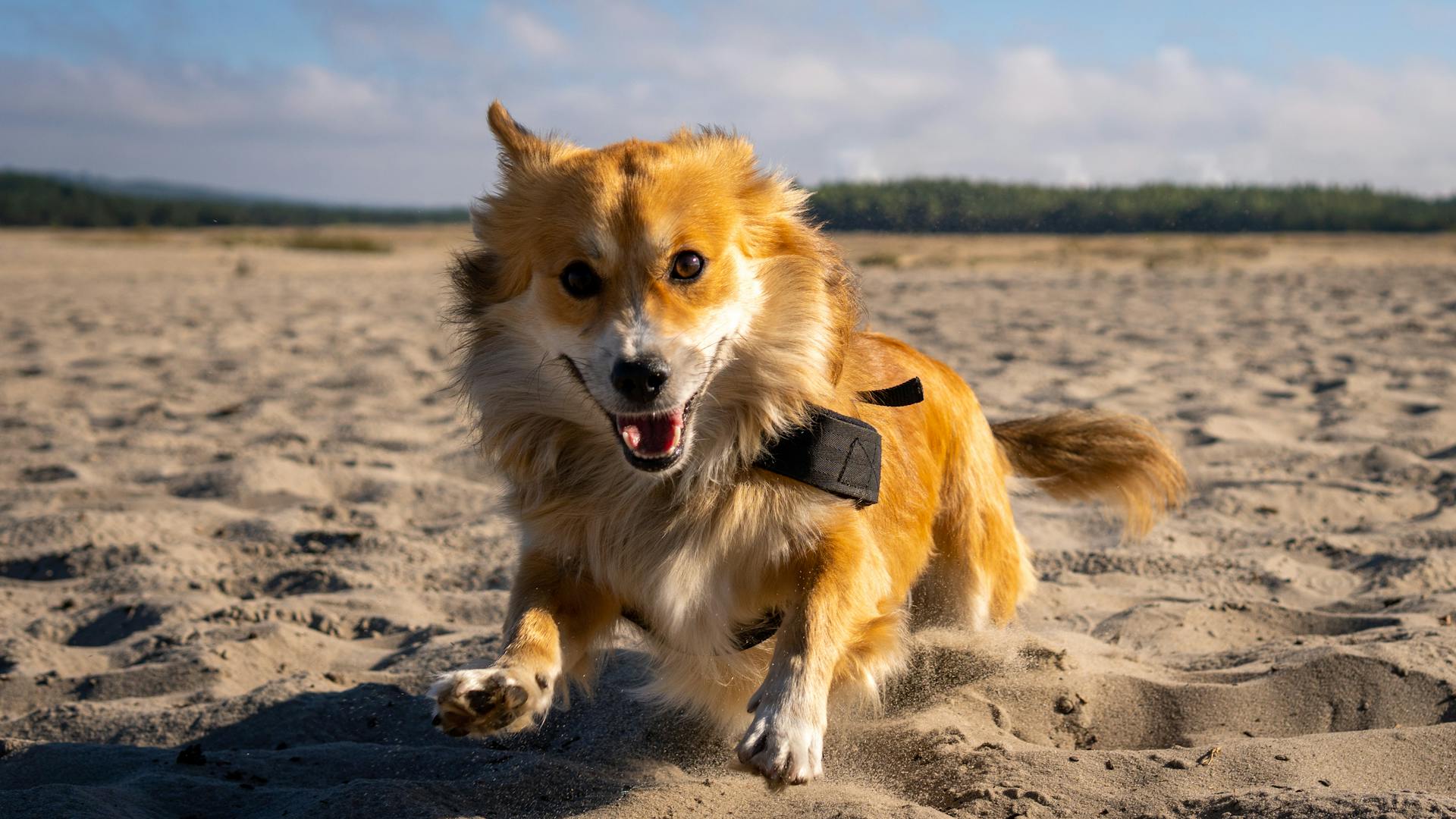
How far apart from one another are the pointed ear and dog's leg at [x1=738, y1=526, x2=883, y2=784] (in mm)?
1311

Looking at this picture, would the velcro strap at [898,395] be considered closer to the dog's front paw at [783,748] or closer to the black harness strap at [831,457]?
the black harness strap at [831,457]

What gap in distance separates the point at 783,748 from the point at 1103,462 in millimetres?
2033

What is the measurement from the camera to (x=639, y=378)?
2482 mm

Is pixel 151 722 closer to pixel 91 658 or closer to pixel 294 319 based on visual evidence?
pixel 91 658

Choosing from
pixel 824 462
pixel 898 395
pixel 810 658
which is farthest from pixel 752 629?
pixel 898 395

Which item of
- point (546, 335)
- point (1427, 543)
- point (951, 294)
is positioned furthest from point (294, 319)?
point (1427, 543)

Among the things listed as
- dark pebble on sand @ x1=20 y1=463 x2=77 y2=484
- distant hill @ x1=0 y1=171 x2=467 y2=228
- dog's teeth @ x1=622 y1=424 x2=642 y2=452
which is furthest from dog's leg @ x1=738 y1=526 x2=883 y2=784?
distant hill @ x1=0 y1=171 x2=467 y2=228

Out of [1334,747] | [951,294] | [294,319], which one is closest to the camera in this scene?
[1334,747]

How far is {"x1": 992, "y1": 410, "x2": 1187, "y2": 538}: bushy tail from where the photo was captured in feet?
12.7

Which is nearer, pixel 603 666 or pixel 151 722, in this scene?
pixel 151 722

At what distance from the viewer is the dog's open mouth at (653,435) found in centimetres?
260

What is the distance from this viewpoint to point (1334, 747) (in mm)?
2512

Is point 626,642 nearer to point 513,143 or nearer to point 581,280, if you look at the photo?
point 581,280

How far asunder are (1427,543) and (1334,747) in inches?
76.5
